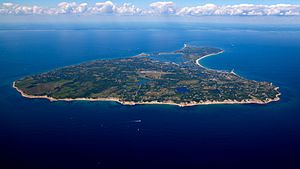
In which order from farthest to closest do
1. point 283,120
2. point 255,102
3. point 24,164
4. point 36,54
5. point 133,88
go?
1. point 36,54
2. point 133,88
3. point 255,102
4. point 283,120
5. point 24,164

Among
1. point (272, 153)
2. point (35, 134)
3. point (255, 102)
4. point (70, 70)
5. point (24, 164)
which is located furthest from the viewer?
point (70, 70)

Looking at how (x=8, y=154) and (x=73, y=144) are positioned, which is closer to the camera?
(x=8, y=154)

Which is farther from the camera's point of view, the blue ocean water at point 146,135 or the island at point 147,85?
the island at point 147,85

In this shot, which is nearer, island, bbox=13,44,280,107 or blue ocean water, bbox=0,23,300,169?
blue ocean water, bbox=0,23,300,169

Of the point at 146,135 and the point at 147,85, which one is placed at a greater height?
the point at 147,85

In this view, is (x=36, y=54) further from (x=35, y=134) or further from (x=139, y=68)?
(x=35, y=134)

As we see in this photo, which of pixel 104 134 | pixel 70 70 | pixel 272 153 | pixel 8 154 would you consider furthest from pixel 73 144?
pixel 70 70

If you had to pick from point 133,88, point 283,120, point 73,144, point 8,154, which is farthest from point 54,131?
point 283,120

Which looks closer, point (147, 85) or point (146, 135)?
point (146, 135)
